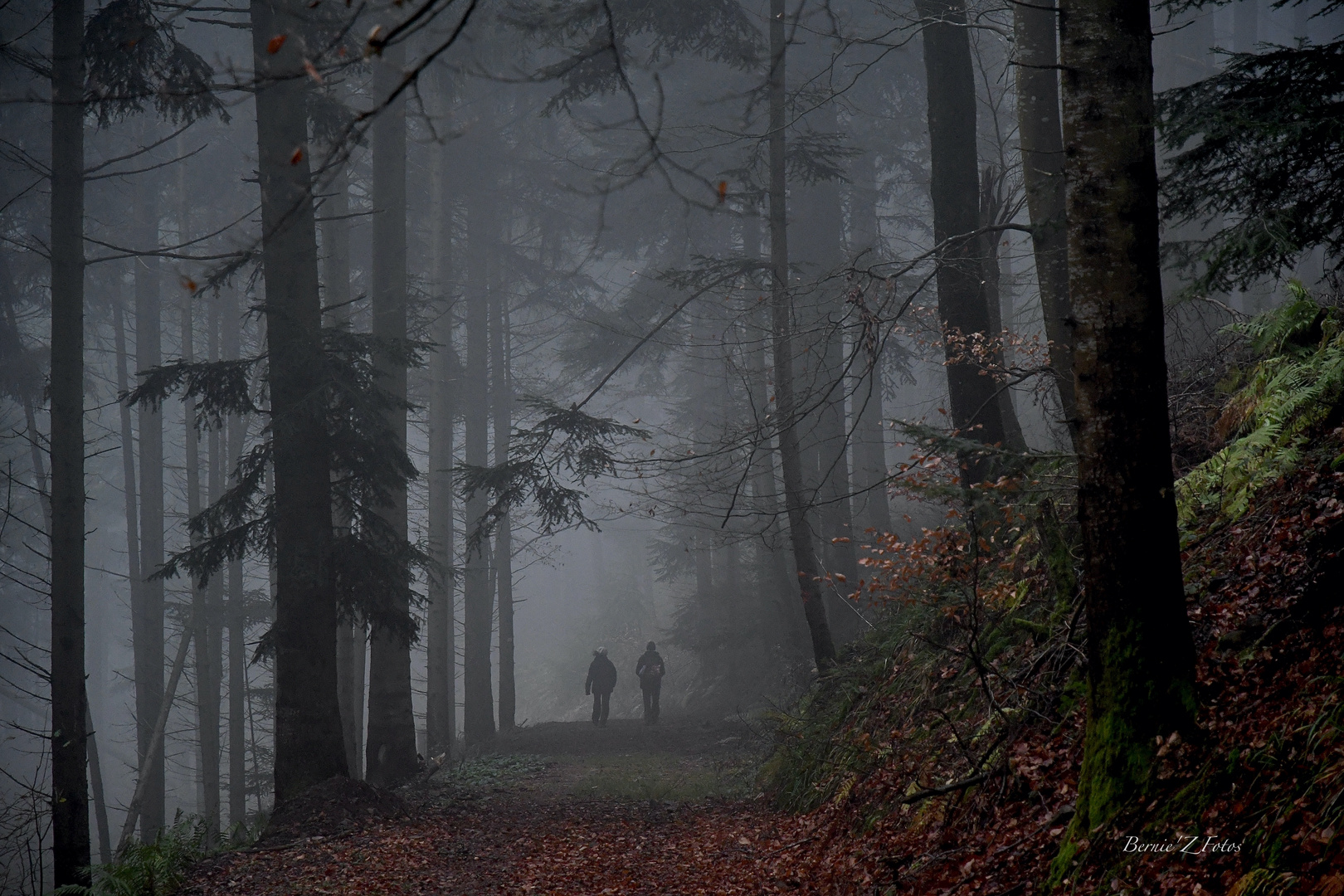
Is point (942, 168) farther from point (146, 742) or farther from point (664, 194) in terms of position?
point (146, 742)

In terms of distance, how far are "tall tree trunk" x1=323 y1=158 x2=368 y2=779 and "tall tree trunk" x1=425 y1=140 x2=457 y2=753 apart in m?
1.57

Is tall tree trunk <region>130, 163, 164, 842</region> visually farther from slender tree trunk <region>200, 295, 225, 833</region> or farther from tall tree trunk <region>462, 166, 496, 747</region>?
tall tree trunk <region>462, 166, 496, 747</region>

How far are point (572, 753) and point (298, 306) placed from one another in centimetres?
1012

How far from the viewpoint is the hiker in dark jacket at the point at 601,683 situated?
64.1ft

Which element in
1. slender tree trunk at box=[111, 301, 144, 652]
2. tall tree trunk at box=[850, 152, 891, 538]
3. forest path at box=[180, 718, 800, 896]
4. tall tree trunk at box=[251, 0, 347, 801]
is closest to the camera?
forest path at box=[180, 718, 800, 896]

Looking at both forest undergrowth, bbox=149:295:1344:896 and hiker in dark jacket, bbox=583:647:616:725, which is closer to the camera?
forest undergrowth, bbox=149:295:1344:896

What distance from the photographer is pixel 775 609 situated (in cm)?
1894

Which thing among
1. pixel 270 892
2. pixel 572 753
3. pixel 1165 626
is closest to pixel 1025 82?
pixel 1165 626

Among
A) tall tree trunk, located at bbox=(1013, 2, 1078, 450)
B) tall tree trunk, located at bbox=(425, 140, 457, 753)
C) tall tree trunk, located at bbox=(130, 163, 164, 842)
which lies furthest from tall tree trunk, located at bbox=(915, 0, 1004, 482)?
tall tree trunk, located at bbox=(130, 163, 164, 842)

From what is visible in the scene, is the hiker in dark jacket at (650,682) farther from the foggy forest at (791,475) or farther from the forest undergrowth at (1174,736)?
the forest undergrowth at (1174,736)

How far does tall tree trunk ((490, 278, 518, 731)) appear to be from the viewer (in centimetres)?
2006
